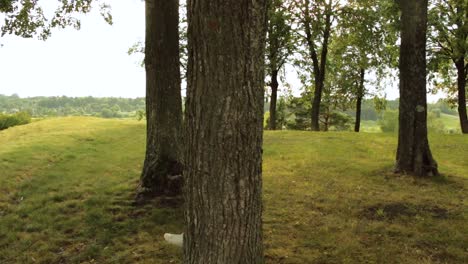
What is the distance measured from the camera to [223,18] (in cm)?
446

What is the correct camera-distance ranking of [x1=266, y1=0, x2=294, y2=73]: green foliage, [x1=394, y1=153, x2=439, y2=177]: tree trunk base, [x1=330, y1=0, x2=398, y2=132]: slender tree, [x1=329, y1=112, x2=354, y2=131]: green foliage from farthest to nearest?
[x1=329, y1=112, x2=354, y2=131]: green foliage < [x1=266, y1=0, x2=294, y2=73]: green foliage < [x1=330, y1=0, x2=398, y2=132]: slender tree < [x1=394, y1=153, x2=439, y2=177]: tree trunk base

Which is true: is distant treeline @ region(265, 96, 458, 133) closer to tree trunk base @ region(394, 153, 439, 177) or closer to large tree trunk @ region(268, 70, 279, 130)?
large tree trunk @ region(268, 70, 279, 130)

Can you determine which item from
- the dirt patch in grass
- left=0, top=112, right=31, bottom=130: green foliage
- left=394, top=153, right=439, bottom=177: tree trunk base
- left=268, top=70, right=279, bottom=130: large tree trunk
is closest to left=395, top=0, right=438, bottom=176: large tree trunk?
left=394, top=153, right=439, bottom=177: tree trunk base

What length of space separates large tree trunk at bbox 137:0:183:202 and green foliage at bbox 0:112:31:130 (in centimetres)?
2424

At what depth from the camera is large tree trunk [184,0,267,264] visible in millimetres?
4523

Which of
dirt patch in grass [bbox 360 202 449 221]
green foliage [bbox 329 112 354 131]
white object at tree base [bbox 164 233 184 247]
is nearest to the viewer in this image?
white object at tree base [bbox 164 233 184 247]

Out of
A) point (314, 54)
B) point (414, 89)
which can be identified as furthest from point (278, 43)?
point (414, 89)

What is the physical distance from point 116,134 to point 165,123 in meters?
14.8

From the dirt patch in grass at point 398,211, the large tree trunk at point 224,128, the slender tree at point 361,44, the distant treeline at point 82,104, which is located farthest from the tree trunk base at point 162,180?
the distant treeline at point 82,104

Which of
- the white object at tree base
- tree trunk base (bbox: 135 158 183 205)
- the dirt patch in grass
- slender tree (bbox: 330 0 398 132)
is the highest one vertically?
slender tree (bbox: 330 0 398 132)

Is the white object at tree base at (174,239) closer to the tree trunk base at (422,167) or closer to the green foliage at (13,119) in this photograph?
the tree trunk base at (422,167)

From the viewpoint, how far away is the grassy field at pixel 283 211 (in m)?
7.65

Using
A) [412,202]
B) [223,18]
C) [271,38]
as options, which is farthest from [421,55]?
[271,38]

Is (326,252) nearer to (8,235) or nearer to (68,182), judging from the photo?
(8,235)
